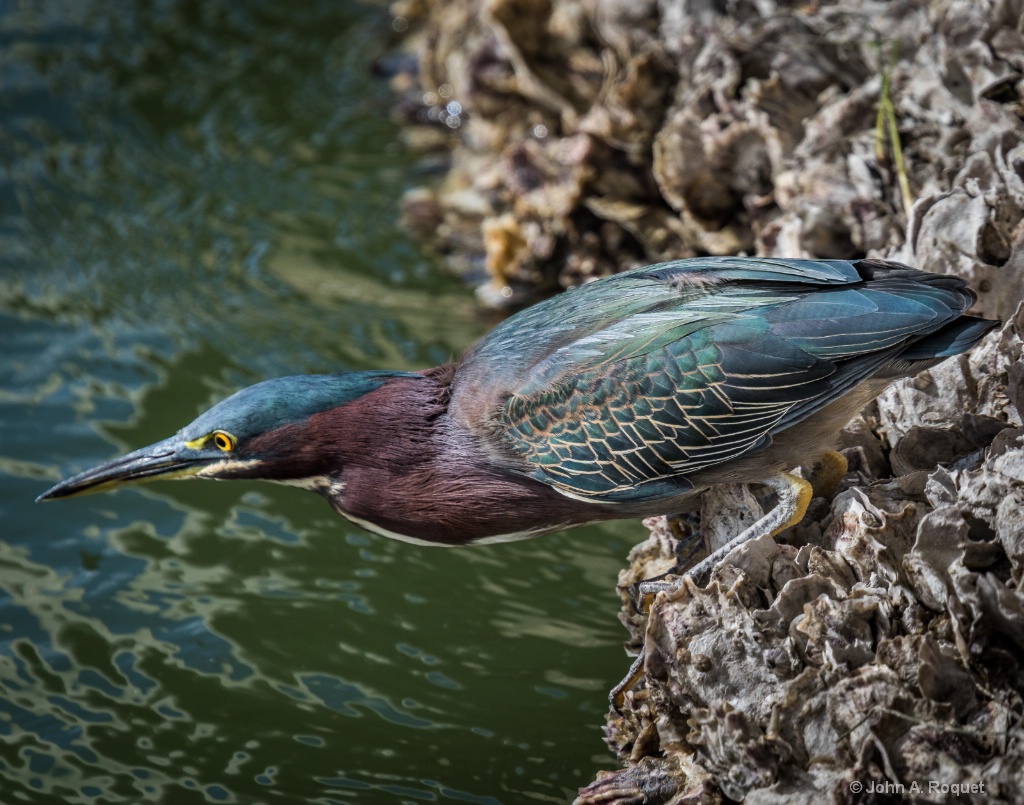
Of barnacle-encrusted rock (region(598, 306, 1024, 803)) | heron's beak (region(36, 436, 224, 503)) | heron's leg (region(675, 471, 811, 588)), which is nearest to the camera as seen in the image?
barnacle-encrusted rock (region(598, 306, 1024, 803))

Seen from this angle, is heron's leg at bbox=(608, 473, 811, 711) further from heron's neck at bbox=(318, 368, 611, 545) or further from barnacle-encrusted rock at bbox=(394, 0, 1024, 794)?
heron's neck at bbox=(318, 368, 611, 545)

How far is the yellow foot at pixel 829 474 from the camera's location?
3598 mm

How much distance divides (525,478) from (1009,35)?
2612mm

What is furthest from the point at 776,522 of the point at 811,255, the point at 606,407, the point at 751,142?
the point at 751,142

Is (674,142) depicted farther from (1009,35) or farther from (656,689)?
(656,689)

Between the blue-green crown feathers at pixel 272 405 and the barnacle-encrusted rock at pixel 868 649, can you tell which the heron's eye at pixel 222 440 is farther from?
the barnacle-encrusted rock at pixel 868 649

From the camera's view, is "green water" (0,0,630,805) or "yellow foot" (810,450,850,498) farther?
"green water" (0,0,630,805)

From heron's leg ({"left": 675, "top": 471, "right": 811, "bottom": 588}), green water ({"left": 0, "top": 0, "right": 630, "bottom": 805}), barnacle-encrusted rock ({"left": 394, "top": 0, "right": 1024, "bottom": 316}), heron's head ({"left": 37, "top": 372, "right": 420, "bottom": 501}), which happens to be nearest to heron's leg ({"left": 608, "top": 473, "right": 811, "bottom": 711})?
heron's leg ({"left": 675, "top": 471, "right": 811, "bottom": 588})

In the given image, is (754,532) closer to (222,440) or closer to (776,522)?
(776,522)

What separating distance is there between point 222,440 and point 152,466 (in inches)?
10.5

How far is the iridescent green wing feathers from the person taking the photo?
3367 mm

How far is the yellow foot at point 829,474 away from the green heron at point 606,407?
0.20 feet

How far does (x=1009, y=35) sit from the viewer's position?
443 cm

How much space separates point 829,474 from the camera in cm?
360
